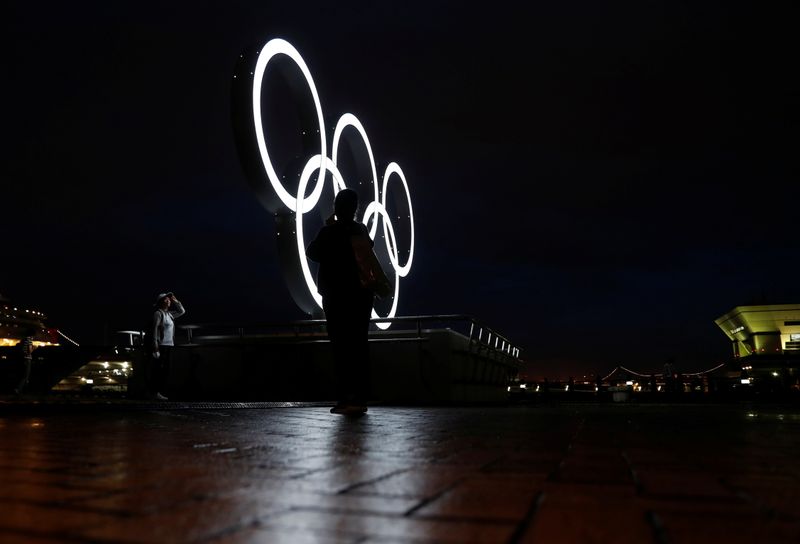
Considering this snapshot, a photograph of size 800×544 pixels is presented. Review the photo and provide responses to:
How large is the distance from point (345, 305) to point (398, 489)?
A: 16.4 ft

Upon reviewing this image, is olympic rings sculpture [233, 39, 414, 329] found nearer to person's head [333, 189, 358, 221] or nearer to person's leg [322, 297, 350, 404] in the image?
person's head [333, 189, 358, 221]

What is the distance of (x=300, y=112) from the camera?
15.8 metres

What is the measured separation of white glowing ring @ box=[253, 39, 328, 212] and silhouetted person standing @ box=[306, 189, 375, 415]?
5.92 metres

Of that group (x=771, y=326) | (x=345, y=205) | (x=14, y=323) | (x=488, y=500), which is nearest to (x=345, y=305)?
(x=345, y=205)

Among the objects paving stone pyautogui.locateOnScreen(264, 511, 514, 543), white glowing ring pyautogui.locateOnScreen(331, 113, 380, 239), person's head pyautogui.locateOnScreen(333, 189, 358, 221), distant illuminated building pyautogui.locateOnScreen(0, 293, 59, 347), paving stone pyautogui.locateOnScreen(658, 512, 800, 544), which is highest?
distant illuminated building pyautogui.locateOnScreen(0, 293, 59, 347)

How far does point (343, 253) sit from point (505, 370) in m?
17.9

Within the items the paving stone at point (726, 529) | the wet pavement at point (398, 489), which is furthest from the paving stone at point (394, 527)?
the paving stone at point (726, 529)

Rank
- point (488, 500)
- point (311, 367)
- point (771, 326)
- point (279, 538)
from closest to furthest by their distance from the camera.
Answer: point (279, 538) < point (488, 500) < point (311, 367) < point (771, 326)

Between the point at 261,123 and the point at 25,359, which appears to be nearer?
the point at 261,123

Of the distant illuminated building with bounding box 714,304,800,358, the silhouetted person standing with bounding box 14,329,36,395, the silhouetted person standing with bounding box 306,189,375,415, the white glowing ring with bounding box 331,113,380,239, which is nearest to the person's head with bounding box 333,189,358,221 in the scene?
the silhouetted person standing with bounding box 306,189,375,415

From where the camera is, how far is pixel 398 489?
2.21 m

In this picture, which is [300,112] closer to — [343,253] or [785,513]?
[343,253]

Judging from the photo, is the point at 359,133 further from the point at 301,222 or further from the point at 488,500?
the point at 488,500

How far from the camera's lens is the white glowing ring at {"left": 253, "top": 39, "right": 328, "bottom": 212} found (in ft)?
41.8
